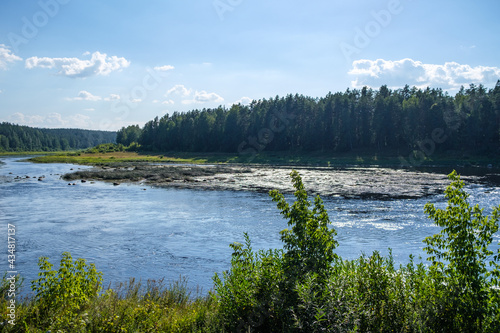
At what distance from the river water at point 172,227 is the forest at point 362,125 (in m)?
57.5

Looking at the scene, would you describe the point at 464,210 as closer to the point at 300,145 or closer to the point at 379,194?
the point at 379,194

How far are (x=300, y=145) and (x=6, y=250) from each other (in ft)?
341

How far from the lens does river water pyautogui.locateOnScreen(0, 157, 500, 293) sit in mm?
Result: 17406

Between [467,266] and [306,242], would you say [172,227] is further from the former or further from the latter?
[467,266]

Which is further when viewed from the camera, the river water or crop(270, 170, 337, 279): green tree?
the river water

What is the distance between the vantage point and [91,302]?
8.93m

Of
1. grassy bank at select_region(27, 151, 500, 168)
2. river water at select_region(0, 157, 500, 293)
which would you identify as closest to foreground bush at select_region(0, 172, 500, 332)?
river water at select_region(0, 157, 500, 293)

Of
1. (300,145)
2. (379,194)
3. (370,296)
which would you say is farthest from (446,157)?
(370,296)

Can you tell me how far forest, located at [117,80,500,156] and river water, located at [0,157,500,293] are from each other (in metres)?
57.5

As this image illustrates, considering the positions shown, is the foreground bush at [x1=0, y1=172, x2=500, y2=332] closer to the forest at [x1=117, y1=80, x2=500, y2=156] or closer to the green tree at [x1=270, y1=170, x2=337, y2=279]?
the green tree at [x1=270, y1=170, x2=337, y2=279]

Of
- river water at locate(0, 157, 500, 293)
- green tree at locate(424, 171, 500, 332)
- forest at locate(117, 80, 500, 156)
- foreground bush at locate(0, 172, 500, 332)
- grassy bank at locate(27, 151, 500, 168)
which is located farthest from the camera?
forest at locate(117, 80, 500, 156)

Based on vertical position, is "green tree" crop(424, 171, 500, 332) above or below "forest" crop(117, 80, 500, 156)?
below

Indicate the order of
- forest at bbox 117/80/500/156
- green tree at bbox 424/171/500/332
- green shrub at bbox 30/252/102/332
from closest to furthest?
green tree at bbox 424/171/500/332 → green shrub at bbox 30/252/102/332 → forest at bbox 117/80/500/156

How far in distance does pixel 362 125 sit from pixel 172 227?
92.3m
